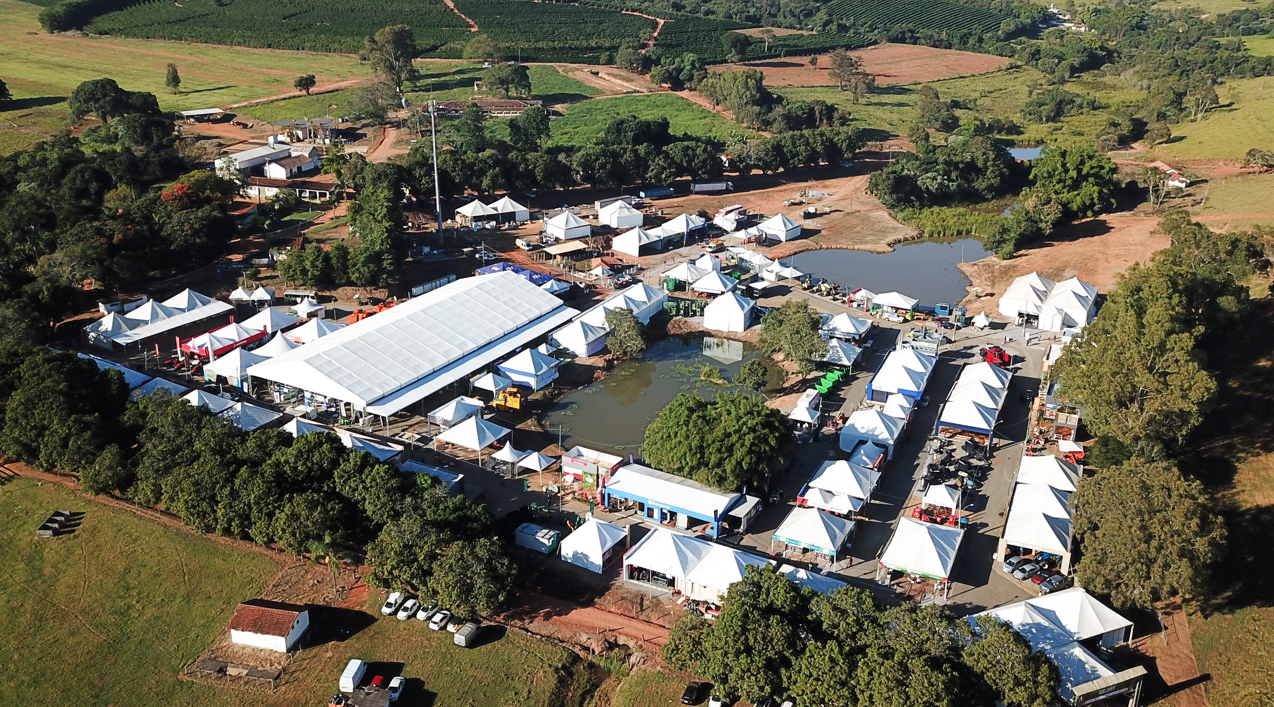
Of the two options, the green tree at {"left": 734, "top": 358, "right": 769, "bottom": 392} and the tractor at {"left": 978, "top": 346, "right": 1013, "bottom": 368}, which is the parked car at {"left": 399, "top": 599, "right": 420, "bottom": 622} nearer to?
the green tree at {"left": 734, "top": 358, "right": 769, "bottom": 392}

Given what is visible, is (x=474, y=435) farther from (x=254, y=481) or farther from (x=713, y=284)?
(x=713, y=284)

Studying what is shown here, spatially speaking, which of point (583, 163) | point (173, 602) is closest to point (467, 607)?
point (173, 602)

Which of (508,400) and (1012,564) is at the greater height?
(508,400)

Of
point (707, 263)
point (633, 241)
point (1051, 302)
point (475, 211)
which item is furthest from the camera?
point (475, 211)

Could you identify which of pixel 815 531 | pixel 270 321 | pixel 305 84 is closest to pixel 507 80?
pixel 305 84

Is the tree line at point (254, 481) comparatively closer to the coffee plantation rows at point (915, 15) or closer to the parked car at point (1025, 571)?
the parked car at point (1025, 571)
